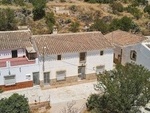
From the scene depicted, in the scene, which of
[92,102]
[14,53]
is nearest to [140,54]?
[92,102]

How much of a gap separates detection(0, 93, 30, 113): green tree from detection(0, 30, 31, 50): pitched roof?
9.22 m

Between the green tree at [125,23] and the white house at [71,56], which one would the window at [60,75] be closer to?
the white house at [71,56]

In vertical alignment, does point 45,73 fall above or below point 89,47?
below

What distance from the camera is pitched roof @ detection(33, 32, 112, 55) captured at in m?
36.5

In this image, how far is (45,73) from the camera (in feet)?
119

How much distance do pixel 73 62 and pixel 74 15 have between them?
2963 centimetres

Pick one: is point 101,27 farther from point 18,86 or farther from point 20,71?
point 18,86

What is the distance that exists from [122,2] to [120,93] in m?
52.6

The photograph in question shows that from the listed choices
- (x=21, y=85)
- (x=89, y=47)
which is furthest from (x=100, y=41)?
(x=21, y=85)

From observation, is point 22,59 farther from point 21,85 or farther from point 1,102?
point 1,102

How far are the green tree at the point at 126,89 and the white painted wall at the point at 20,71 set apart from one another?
29.9ft

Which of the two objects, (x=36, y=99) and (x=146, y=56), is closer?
(x=36, y=99)

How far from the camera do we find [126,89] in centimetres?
2864

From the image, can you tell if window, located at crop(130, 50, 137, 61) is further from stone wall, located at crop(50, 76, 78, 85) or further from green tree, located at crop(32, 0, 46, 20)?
green tree, located at crop(32, 0, 46, 20)
